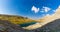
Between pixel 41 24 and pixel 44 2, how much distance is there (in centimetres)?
50

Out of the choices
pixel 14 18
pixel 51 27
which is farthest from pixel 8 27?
pixel 51 27

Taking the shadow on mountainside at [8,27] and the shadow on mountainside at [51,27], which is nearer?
the shadow on mountainside at [8,27]

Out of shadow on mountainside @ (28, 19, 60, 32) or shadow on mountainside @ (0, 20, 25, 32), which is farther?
shadow on mountainside @ (28, 19, 60, 32)

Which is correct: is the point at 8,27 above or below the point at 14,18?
below

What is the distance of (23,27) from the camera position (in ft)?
16.4

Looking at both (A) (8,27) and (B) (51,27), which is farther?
(B) (51,27)

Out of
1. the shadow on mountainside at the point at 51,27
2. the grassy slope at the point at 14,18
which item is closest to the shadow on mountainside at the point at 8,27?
the grassy slope at the point at 14,18

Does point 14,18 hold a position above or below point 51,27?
above

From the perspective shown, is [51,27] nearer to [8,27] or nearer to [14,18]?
[14,18]

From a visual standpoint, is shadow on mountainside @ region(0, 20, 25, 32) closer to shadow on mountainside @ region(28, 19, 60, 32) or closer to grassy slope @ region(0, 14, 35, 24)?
grassy slope @ region(0, 14, 35, 24)

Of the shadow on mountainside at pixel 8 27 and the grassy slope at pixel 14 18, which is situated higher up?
the grassy slope at pixel 14 18

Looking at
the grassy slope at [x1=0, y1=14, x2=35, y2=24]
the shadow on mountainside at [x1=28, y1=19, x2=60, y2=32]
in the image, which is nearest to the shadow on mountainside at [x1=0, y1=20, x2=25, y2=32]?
the grassy slope at [x1=0, y1=14, x2=35, y2=24]

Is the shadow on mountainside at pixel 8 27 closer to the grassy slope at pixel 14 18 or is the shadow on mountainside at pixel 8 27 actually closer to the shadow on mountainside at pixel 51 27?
the grassy slope at pixel 14 18

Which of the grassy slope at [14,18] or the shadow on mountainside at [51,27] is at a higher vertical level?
the grassy slope at [14,18]
